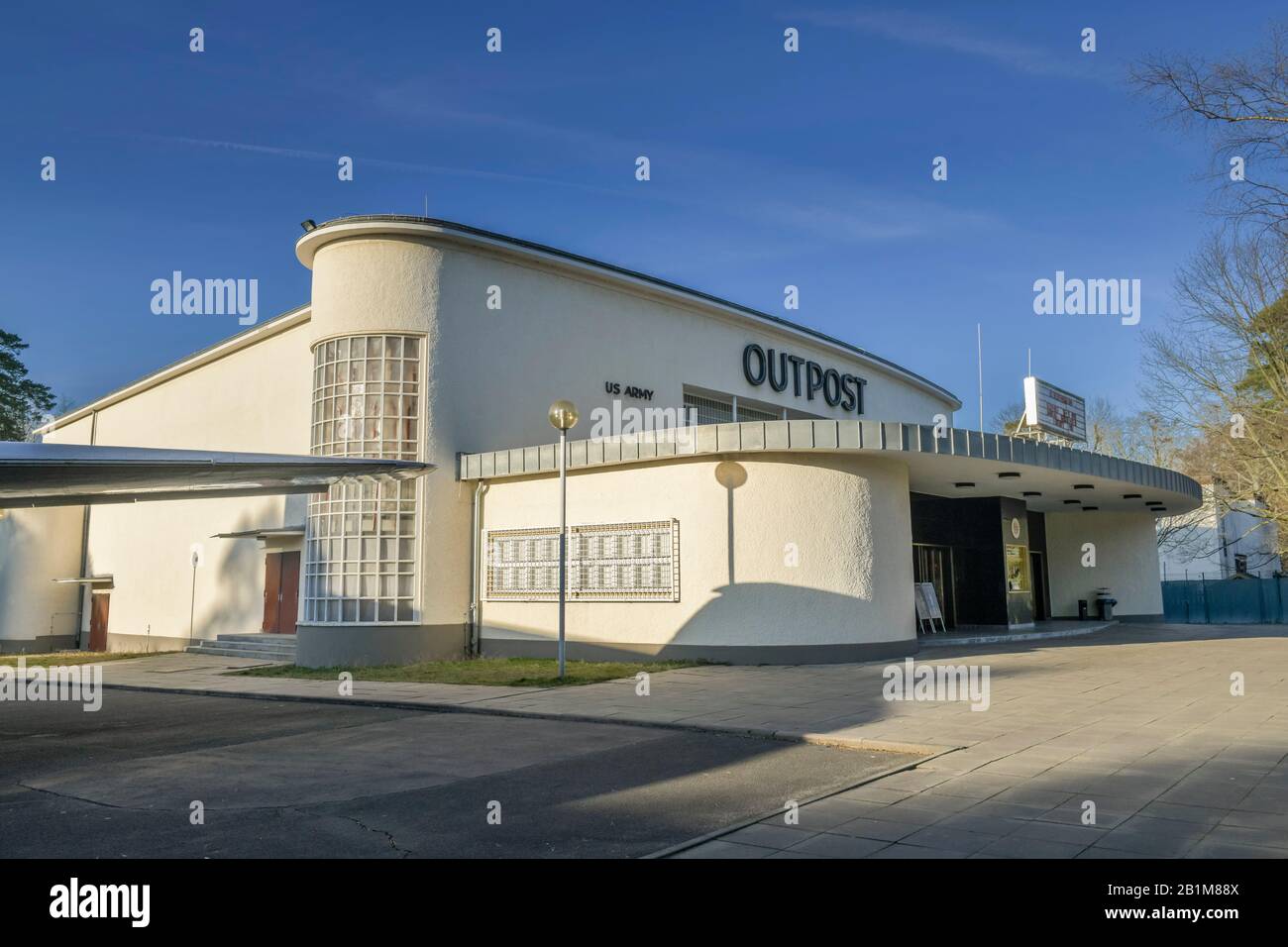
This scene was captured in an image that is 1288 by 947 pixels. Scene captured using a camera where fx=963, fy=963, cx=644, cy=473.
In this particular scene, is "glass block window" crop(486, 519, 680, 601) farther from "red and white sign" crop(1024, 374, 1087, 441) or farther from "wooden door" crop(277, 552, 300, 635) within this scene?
"red and white sign" crop(1024, 374, 1087, 441)

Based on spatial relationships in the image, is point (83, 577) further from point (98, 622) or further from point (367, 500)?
point (367, 500)

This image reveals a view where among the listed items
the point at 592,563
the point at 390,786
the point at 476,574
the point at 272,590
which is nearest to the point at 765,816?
the point at 390,786

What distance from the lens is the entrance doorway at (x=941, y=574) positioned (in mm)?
24156

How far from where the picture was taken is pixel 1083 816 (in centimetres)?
617

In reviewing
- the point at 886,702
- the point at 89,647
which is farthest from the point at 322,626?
the point at 89,647

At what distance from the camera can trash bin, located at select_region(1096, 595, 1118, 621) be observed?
29.0 meters

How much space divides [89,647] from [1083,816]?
36299mm

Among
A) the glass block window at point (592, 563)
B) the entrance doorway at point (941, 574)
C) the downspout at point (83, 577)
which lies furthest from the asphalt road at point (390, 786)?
the downspout at point (83, 577)

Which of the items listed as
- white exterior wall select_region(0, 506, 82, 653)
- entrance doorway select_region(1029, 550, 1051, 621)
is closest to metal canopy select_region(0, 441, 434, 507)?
entrance doorway select_region(1029, 550, 1051, 621)

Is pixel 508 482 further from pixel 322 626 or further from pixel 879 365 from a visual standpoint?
pixel 879 365

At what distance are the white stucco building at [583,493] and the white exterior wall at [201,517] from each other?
0.12 m

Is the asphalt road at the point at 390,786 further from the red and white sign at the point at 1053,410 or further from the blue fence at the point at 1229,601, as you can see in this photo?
the blue fence at the point at 1229,601

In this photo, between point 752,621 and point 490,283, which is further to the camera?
point 490,283

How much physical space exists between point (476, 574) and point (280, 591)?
24.1ft
